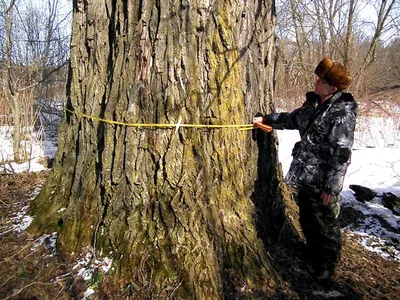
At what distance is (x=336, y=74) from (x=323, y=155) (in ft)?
2.02

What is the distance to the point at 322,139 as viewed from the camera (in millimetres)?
2449

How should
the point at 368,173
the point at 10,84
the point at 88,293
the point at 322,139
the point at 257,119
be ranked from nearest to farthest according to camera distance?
the point at 88,293
the point at 322,139
the point at 257,119
the point at 368,173
the point at 10,84

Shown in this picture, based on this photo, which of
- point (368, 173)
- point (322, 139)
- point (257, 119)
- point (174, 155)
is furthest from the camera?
point (368, 173)

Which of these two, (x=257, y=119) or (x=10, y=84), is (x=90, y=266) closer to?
(x=257, y=119)

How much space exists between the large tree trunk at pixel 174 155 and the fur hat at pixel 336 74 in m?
0.52

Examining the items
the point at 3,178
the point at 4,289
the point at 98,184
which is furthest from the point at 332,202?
the point at 3,178

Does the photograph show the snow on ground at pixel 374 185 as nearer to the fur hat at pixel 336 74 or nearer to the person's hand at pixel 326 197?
the person's hand at pixel 326 197

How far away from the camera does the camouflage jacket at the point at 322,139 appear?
234 cm

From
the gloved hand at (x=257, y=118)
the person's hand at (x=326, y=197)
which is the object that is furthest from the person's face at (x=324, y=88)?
the person's hand at (x=326, y=197)

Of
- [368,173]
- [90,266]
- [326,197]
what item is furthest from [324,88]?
[368,173]

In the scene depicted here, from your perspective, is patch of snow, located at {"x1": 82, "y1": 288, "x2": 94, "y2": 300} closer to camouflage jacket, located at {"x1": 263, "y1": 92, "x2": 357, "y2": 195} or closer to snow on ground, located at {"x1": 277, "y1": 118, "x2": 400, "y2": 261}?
camouflage jacket, located at {"x1": 263, "y1": 92, "x2": 357, "y2": 195}

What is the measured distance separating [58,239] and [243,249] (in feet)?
4.86

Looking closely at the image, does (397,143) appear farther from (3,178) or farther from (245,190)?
(3,178)

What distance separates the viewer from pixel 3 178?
4.43 m
